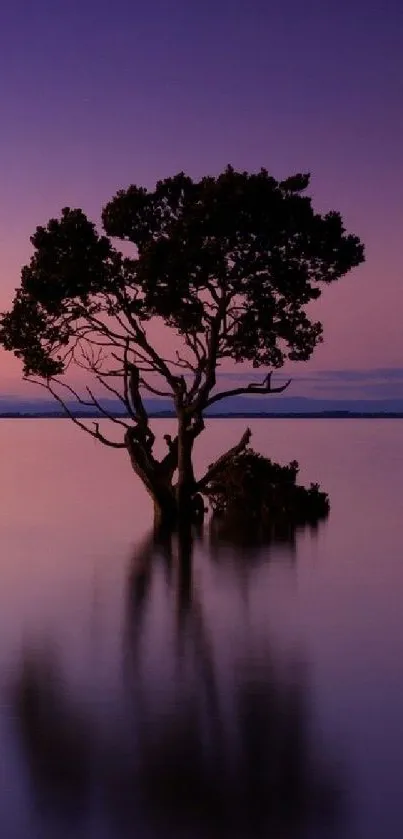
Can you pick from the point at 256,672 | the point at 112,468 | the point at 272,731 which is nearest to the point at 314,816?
the point at 272,731

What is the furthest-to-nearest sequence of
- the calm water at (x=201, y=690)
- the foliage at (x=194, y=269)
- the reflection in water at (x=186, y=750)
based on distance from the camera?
the foliage at (x=194, y=269) < the calm water at (x=201, y=690) < the reflection in water at (x=186, y=750)

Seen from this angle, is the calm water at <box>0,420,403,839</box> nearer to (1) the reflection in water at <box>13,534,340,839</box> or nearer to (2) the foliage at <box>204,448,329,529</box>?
(1) the reflection in water at <box>13,534,340,839</box>

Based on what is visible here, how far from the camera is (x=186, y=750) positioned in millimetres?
10781

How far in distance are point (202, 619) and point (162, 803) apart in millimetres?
10456

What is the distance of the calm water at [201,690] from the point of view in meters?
9.18

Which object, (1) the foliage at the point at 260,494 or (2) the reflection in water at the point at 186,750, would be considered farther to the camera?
(1) the foliage at the point at 260,494

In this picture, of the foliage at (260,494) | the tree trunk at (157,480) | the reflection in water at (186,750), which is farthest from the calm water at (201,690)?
the foliage at (260,494)

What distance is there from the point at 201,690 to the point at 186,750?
9.79 feet

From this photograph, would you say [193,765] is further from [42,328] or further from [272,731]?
[42,328]

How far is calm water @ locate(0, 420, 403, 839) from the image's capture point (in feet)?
30.1

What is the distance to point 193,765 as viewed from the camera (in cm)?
1027

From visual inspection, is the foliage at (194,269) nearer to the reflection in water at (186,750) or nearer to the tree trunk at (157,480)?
the tree trunk at (157,480)

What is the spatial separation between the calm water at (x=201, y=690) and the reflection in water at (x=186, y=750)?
2 centimetres

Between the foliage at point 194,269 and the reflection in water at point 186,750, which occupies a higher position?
the foliage at point 194,269
